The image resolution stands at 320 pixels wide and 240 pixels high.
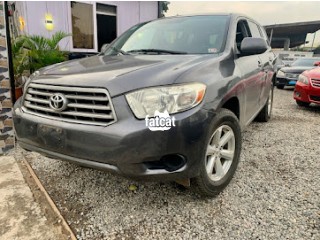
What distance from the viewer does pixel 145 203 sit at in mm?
2256

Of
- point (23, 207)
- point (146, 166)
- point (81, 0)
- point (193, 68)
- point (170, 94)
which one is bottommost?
point (23, 207)

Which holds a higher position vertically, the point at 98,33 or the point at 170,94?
the point at 98,33

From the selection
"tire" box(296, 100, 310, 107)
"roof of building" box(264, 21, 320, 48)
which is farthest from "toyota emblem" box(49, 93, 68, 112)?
"roof of building" box(264, 21, 320, 48)

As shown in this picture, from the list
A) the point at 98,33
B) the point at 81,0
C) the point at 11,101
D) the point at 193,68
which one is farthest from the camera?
the point at 98,33

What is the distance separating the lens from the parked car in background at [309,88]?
5703mm

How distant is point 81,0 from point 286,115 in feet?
20.1

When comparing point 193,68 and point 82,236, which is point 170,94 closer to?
point 193,68

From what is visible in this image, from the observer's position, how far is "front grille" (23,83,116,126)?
5.86 ft

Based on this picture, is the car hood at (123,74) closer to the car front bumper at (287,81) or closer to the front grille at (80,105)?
the front grille at (80,105)

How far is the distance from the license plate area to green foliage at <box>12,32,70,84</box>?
10.8ft

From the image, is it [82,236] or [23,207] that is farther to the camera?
[23,207]

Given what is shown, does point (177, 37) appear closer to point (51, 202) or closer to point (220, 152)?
point (220, 152)

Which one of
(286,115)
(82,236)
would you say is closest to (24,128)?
(82,236)

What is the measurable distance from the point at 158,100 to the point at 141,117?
0.16 meters
